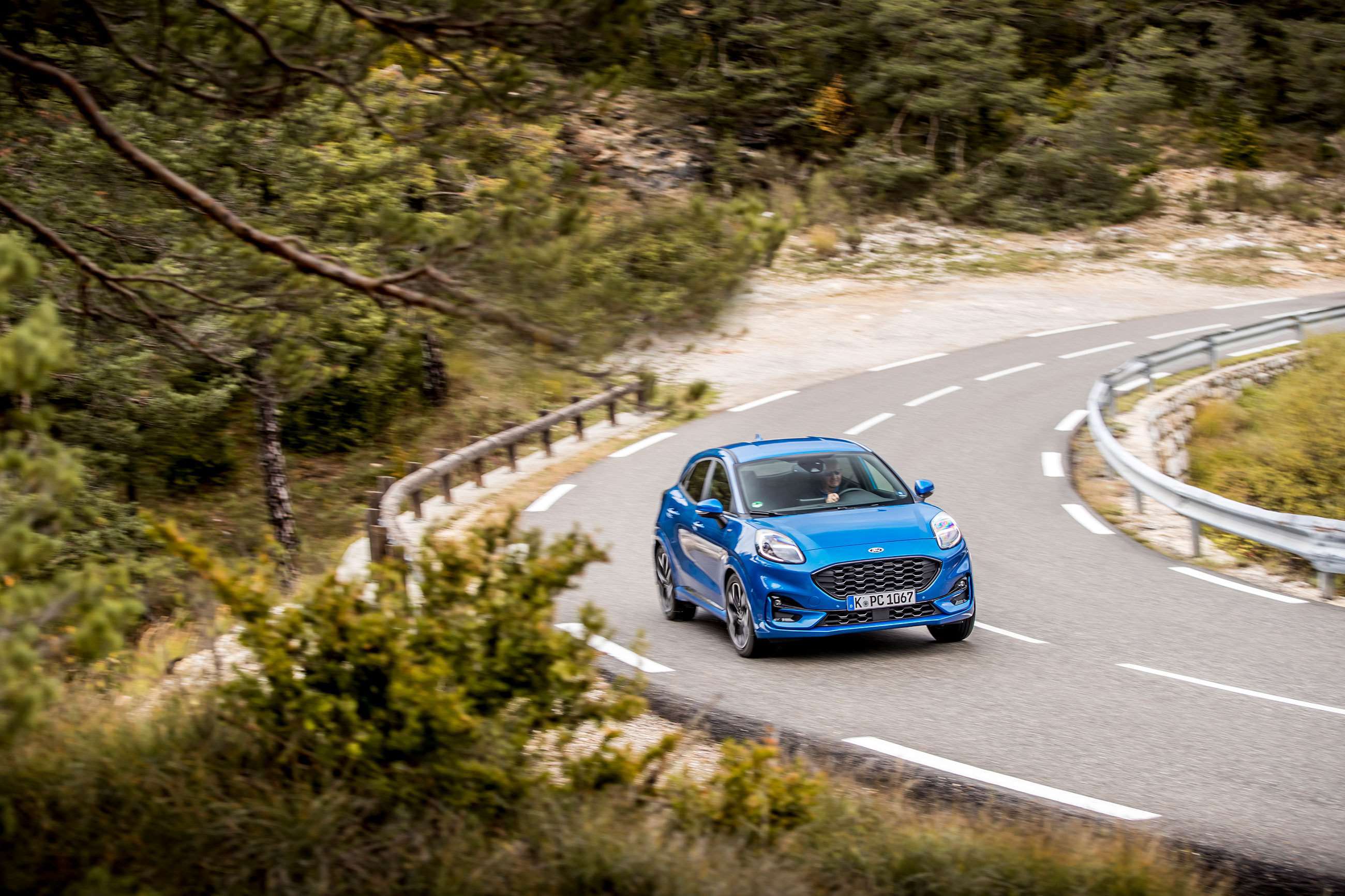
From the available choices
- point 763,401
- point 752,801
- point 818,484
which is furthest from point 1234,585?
point 763,401

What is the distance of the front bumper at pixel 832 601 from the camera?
31.4ft

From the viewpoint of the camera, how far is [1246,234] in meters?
40.4

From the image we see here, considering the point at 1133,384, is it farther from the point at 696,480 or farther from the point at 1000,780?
the point at 1000,780

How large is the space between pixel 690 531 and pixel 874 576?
6.97ft

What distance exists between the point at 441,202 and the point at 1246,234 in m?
35.4

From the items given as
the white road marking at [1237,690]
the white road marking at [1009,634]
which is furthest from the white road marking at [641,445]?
the white road marking at [1237,690]

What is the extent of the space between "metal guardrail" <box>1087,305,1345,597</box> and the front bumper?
3.74 meters

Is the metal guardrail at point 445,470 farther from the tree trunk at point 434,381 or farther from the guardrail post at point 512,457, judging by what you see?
the tree trunk at point 434,381

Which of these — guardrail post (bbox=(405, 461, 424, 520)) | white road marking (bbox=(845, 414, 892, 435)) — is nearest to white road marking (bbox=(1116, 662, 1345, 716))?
guardrail post (bbox=(405, 461, 424, 520))

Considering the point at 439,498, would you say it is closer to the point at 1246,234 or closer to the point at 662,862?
the point at 662,862

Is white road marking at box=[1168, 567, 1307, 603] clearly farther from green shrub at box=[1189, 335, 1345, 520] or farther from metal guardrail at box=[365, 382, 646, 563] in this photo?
metal guardrail at box=[365, 382, 646, 563]

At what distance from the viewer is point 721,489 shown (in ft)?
36.3

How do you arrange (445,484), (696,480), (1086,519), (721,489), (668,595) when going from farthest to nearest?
(445,484) < (1086,519) < (668,595) < (696,480) < (721,489)

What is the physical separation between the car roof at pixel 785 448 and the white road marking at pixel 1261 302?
25.4 meters
